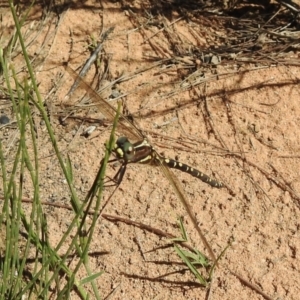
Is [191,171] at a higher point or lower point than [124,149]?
lower

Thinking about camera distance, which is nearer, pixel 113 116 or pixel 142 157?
pixel 142 157

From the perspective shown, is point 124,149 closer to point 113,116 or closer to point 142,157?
point 142,157

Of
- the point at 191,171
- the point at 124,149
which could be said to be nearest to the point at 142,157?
the point at 124,149

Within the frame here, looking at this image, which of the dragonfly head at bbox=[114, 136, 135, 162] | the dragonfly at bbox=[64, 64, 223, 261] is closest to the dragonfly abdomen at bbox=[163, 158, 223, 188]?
the dragonfly at bbox=[64, 64, 223, 261]

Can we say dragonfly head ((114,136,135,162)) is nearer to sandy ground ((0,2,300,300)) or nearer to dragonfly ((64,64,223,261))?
dragonfly ((64,64,223,261))

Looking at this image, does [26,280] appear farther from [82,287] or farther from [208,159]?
[208,159]

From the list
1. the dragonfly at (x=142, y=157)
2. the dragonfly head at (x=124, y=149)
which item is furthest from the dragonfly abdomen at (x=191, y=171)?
the dragonfly head at (x=124, y=149)

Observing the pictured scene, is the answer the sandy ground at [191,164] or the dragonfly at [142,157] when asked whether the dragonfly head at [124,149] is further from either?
the sandy ground at [191,164]
